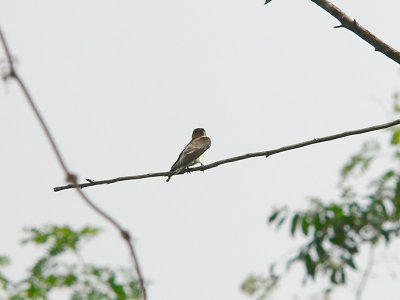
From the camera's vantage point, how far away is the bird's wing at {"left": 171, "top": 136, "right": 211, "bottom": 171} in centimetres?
697

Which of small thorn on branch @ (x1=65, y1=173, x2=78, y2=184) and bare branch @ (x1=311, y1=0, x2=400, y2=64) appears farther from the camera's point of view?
bare branch @ (x1=311, y1=0, x2=400, y2=64)

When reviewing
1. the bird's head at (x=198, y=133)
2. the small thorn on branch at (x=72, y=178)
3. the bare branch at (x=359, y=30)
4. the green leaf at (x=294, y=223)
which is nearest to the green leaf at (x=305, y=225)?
the green leaf at (x=294, y=223)

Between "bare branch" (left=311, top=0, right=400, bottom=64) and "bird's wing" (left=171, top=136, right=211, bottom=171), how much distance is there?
14.2 feet

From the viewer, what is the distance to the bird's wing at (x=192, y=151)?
22.9 ft

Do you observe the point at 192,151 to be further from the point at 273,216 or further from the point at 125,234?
the point at 125,234

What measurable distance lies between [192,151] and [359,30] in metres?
4.85

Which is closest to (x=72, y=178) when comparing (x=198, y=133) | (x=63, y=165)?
(x=63, y=165)

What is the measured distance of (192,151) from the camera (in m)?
7.35

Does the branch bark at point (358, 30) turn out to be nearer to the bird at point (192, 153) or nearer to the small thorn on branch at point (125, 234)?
the small thorn on branch at point (125, 234)

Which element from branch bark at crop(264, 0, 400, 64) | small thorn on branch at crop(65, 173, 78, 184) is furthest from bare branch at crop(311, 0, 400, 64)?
small thorn on branch at crop(65, 173, 78, 184)

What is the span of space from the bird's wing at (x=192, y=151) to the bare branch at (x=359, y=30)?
434 centimetres

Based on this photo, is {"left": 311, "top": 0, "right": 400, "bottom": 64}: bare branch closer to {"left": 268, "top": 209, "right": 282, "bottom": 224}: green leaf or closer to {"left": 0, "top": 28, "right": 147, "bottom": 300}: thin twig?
{"left": 0, "top": 28, "right": 147, "bottom": 300}: thin twig

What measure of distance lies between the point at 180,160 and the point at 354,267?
3.53m

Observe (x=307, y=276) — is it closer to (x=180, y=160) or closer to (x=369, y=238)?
(x=369, y=238)
